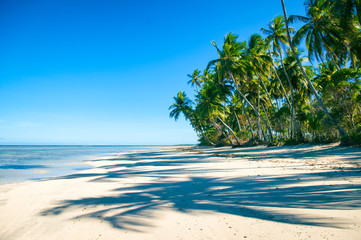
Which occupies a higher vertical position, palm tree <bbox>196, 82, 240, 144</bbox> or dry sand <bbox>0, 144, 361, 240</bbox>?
palm tree <bbox>196, 82, 240, 144</bbox>

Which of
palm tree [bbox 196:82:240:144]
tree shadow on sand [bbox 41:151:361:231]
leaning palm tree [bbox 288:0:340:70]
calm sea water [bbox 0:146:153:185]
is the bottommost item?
calm sea water [bbox 0:146:153:185]

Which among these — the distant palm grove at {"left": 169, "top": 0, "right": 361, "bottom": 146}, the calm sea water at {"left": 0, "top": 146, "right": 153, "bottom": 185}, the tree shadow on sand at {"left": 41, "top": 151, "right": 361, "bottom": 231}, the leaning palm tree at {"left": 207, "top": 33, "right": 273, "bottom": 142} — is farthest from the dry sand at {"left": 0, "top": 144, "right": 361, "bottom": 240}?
the leaning palm tree at {"left": 207, "top": 33, "right": 273, "bottom": 142}

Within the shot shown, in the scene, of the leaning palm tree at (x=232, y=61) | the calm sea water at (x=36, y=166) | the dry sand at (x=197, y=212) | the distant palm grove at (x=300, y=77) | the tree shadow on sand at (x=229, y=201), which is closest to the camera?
the dry sand at (x=197, y=212)

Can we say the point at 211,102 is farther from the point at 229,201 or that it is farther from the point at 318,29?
the point at 229,201

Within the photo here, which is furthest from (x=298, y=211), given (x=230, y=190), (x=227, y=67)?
(x=227, y=67)

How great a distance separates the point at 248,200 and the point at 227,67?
20.8 m

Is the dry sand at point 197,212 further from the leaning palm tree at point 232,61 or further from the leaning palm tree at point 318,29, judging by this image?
the leaning palm tree at point 232,61

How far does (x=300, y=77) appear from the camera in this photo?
23281 mm

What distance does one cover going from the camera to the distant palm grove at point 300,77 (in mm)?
13547

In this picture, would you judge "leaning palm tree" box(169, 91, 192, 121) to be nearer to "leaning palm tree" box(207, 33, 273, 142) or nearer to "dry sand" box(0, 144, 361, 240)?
"leaning palm tree" box(207, 33, 273, 142)

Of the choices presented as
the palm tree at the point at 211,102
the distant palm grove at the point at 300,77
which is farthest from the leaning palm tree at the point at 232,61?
the palm tree at the point at 211,102

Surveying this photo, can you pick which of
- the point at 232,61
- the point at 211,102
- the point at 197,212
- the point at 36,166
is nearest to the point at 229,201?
the point at 197,212

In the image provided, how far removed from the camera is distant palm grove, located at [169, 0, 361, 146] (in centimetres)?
1355

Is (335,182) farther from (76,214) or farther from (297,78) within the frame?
(297,78)
